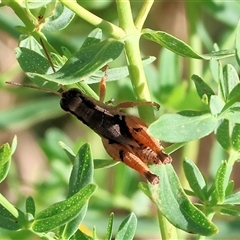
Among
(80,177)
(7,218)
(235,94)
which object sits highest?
(235,94)

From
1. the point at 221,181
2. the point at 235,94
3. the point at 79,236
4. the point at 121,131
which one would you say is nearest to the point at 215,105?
the point at 235,94

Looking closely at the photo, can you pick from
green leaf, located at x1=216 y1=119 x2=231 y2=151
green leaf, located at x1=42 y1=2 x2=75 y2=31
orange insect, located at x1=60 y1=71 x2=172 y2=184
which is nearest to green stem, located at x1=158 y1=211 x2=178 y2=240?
orange insect, located at x1=60 y1=71 x2=172 y2=184

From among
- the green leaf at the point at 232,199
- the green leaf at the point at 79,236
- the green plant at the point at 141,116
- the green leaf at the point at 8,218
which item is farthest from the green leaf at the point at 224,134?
the green leaf at the point at 8,218

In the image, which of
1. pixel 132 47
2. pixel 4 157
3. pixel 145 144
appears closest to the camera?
pixel 4 157

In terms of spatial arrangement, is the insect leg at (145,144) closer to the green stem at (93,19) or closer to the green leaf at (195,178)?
the green leaf at (195,178)

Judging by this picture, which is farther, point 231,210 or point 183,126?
point 231,210

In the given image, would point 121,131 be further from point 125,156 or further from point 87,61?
point 87,61
